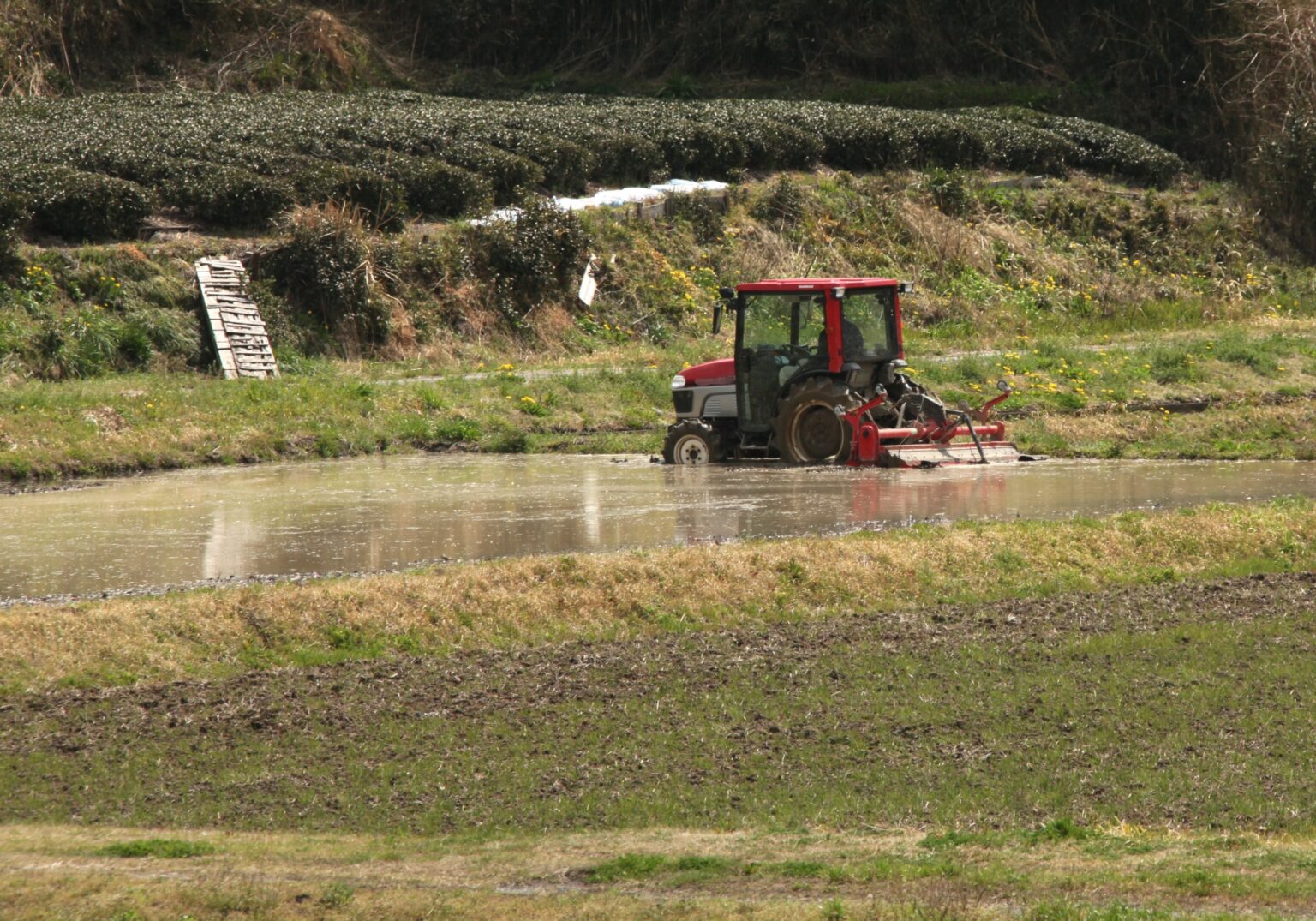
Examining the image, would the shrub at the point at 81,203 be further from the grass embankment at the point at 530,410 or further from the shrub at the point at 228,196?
the grass embankment at the point at 530,410

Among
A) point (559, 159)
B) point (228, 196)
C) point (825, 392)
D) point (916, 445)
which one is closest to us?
point (916, 445)

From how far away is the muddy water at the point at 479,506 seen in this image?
12.9m

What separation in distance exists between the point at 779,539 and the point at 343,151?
20.0 m

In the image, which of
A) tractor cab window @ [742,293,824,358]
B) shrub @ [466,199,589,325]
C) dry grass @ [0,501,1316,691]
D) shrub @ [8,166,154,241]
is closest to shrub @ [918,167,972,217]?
shrub @ [466,199,589,325]

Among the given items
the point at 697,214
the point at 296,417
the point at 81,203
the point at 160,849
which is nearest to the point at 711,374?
the point at 296,417

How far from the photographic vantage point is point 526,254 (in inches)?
1134

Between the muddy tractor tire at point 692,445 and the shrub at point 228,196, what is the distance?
1096 centimetres

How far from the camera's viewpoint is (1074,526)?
1356 centimetres

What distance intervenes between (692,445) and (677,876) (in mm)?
13251

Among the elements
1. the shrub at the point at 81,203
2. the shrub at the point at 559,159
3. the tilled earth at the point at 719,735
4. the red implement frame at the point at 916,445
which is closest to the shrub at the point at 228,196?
the shrub at the point at 81,203

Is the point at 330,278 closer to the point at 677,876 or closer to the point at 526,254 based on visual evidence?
the point at 526,254

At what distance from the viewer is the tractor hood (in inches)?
783

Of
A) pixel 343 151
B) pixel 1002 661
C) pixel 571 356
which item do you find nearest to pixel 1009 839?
pixel 1002 661

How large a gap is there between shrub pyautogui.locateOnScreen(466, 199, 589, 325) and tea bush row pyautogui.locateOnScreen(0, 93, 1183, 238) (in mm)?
1499
